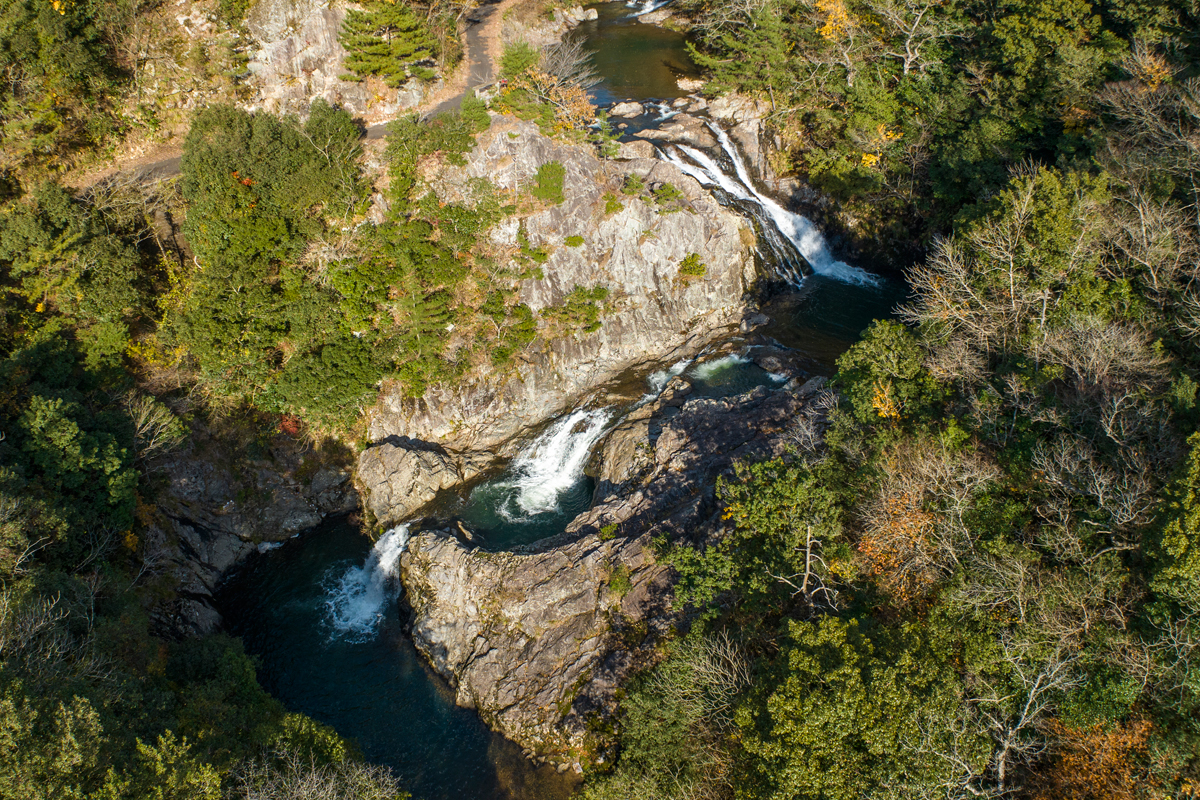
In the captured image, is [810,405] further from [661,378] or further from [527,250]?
[527,250]

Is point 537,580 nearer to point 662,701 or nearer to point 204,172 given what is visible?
point 662,701

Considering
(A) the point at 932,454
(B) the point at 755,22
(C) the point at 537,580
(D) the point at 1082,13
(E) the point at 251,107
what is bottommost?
(C) the point at 537,580

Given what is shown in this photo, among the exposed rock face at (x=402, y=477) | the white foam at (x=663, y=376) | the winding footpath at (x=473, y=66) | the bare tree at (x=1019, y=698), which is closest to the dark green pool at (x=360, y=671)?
the exposed rock face at (x=402, y=477)

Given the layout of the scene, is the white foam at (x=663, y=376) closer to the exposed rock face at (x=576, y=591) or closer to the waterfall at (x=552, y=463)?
the waterfall at (x=552, y=463)

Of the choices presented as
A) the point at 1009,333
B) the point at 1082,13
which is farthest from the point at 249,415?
the point at 1082,13

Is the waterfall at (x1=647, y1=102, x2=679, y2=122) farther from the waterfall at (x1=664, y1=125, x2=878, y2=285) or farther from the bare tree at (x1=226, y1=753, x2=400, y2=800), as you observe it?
the bare tree at (x1=226, y1=753, x2=400, y2=800)

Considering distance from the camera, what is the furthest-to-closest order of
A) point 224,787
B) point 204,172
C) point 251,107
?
point 251,107 < point 204,172 < point 224,787

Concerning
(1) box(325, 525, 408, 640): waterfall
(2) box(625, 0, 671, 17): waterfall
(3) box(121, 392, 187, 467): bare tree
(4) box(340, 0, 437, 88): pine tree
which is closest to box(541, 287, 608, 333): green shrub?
(1) box(325, 525, 408, 640): waterfall
